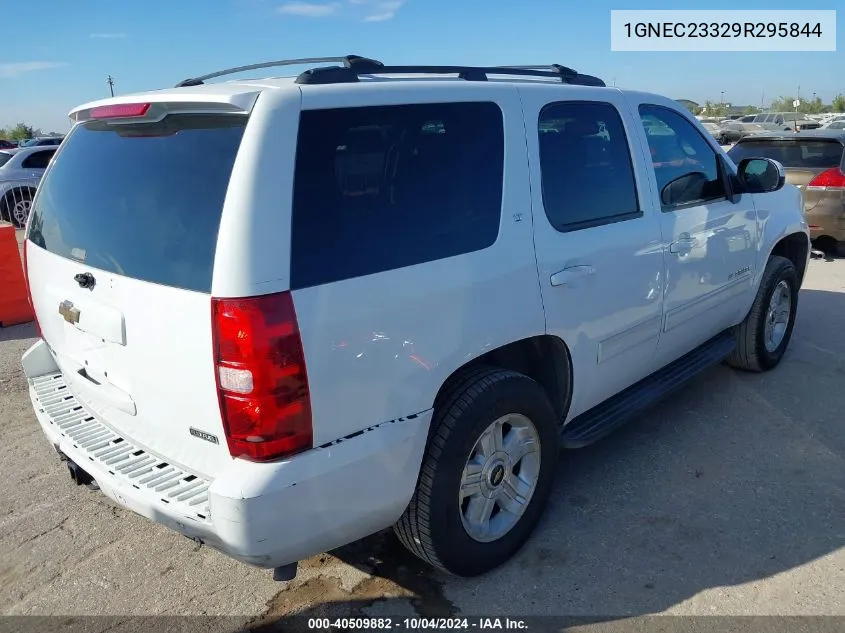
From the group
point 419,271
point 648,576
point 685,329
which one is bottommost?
point 648,576

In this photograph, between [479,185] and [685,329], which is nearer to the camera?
[479,185]

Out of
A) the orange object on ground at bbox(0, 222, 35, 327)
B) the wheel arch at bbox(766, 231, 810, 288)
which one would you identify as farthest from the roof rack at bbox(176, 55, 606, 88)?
the orange object on ground at bbox(0, 222, 35, 327)

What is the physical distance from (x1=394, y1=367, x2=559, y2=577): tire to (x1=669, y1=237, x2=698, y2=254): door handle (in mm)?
1227

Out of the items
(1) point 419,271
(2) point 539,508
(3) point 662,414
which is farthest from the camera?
(3) point 662,414

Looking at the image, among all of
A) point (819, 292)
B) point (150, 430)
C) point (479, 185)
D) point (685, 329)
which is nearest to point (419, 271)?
point (479, 185)

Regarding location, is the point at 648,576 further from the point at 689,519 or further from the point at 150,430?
the point at 150,430

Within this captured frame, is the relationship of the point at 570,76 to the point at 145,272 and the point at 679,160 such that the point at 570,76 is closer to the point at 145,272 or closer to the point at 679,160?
the point at 679,160

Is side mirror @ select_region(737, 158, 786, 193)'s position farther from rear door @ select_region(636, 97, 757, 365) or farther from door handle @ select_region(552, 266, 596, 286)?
door handle @ select_region(552, 266, 596, 286)

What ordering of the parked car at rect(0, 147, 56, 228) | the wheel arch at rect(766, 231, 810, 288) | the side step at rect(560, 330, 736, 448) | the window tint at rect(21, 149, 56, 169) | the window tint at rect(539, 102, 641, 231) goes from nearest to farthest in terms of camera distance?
the window tint at rect(539, 102, 641, 231) → the side step at rect(560, 330, 736, 448) → the wheel arch at rect(766, 231, 810, 288) → the parked car at rect(0, 147, 56, 228) → the window tint at rect(21, 149, 56, 169)

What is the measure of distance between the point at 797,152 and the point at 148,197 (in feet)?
28.5

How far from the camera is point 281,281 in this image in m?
2.07

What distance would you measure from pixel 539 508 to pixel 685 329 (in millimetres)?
1513

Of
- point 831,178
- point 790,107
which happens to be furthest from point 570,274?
point 790,107

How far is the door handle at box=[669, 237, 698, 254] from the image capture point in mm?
3646
